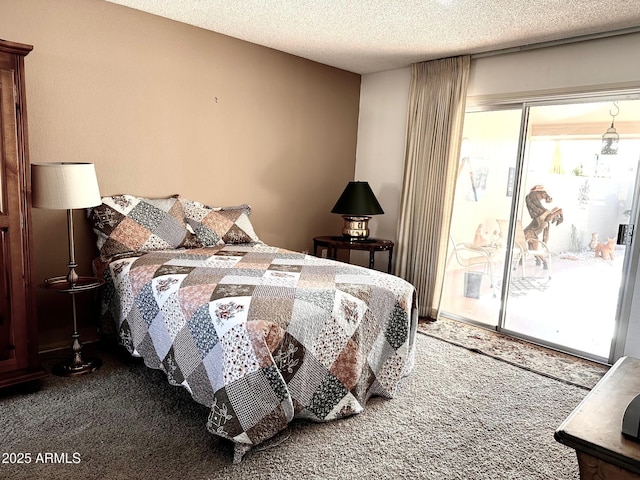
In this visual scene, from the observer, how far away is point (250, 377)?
190 cm

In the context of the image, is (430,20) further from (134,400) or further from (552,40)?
(134,400)

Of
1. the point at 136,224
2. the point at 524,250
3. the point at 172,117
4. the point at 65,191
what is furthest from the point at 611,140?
the point at 65,191

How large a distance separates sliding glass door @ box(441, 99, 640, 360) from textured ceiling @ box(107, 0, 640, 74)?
0.61m

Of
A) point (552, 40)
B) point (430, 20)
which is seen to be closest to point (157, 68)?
point (430, 20)

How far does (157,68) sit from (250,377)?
2434 mm

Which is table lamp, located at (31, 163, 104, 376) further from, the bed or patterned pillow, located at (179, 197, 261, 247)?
patterned pillow, located at (179, 197, 261, 247)

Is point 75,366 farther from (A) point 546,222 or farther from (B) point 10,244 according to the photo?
(A) point 546,222

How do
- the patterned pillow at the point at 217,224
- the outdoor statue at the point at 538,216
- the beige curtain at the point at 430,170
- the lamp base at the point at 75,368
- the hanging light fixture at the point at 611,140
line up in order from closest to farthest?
the lamp base at the point at 75,368, the hanging light fixture at the point at 611,140, the patterned pillow at the point at 217,224, the outdoor statue at the point at 538,216, the beige curtain at the point at 430,170

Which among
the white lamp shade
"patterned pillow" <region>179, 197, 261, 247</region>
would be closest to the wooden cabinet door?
the white lamp shade

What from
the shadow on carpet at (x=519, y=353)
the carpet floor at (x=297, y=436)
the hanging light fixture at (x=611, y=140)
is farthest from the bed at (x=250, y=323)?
the hanging light fixture at (x=611, y=140)

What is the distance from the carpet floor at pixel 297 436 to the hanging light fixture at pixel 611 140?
1.69 m

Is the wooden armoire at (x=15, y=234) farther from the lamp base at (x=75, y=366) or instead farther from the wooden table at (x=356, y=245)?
the wooden table at (x=356, y=245)

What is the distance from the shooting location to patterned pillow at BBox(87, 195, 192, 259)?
2941 millimetres

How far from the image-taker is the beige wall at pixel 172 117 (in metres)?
2.85
